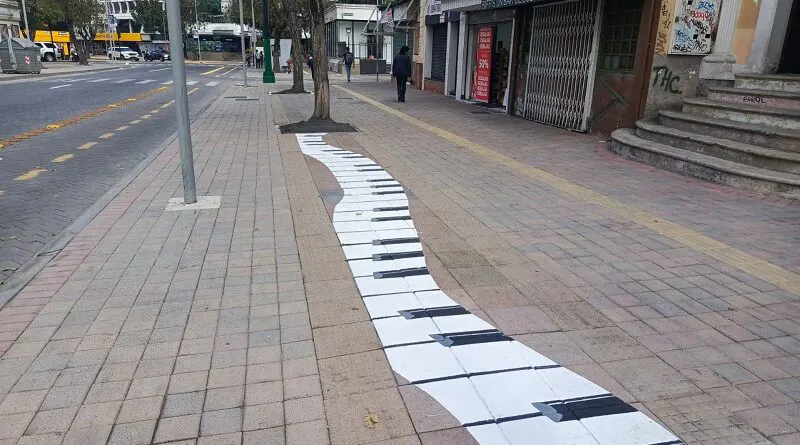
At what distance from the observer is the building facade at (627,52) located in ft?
33.1

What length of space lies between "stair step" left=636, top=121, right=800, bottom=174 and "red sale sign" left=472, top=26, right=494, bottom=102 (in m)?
8.44

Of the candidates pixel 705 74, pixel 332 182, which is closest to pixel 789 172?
pixel 705 74

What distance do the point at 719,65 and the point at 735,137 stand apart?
2689 mm

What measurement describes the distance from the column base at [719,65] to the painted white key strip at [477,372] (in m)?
8.25

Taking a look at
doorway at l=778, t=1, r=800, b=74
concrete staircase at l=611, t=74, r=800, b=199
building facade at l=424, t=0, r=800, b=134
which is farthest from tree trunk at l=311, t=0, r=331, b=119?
doorway at l=778, t=1, r=800, b=74

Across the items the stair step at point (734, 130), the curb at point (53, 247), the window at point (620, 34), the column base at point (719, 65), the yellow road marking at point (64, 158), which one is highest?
the window at point (620, 34)

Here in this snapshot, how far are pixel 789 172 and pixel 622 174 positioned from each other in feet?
6.86

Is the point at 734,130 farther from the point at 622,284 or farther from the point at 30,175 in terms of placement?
the point at 30,175

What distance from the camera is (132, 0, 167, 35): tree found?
71.4 metres

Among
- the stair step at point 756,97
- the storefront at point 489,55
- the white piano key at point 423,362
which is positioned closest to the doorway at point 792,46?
the stair step at point 756,97

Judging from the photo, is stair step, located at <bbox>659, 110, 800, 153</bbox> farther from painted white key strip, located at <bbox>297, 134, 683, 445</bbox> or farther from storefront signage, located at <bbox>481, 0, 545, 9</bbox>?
painted white key strip, located at <bbox>297, 134, 683, 445</bbox>

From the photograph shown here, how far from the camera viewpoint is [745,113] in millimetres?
8711

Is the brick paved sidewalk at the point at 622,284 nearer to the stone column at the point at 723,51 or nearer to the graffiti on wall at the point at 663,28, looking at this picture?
the graffiti on wall at the point at 663,28

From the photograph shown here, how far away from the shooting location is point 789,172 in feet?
24.0
